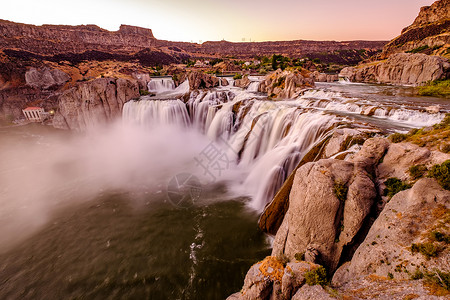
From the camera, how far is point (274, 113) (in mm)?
21016

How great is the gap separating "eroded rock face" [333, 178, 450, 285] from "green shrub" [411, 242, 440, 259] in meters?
0.08

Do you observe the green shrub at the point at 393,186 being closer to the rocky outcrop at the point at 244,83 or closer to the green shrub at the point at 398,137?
the green shrub at the point at 398,137

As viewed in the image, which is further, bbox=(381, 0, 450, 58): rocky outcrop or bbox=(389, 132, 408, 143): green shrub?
bbox=(381, 0, 450, 58): rocky outcrop

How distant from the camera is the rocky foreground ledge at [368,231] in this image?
4.41 meters

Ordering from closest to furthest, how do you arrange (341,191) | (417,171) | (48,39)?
(417,171), (341,191), (48,39)

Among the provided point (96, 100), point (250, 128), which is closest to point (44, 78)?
point (96, 100)

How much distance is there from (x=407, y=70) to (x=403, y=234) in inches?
2427

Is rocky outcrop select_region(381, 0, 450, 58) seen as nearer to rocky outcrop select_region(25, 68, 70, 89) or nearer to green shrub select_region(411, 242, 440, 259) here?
green shrub select_region(411, 242, 440, 259)

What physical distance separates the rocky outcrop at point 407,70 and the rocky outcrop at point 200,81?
47.6 meters

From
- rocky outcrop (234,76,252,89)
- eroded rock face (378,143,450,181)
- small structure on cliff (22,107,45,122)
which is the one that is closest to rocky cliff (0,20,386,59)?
small structure on cliff (22,107,45,122)

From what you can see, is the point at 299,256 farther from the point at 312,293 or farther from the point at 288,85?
the point at 288,85

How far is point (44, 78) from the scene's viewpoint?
5478cm

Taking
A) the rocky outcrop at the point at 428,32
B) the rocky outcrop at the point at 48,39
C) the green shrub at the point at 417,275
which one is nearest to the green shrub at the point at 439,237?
the green shrub at the point at 417,275

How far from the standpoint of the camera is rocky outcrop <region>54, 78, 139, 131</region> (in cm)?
3588
